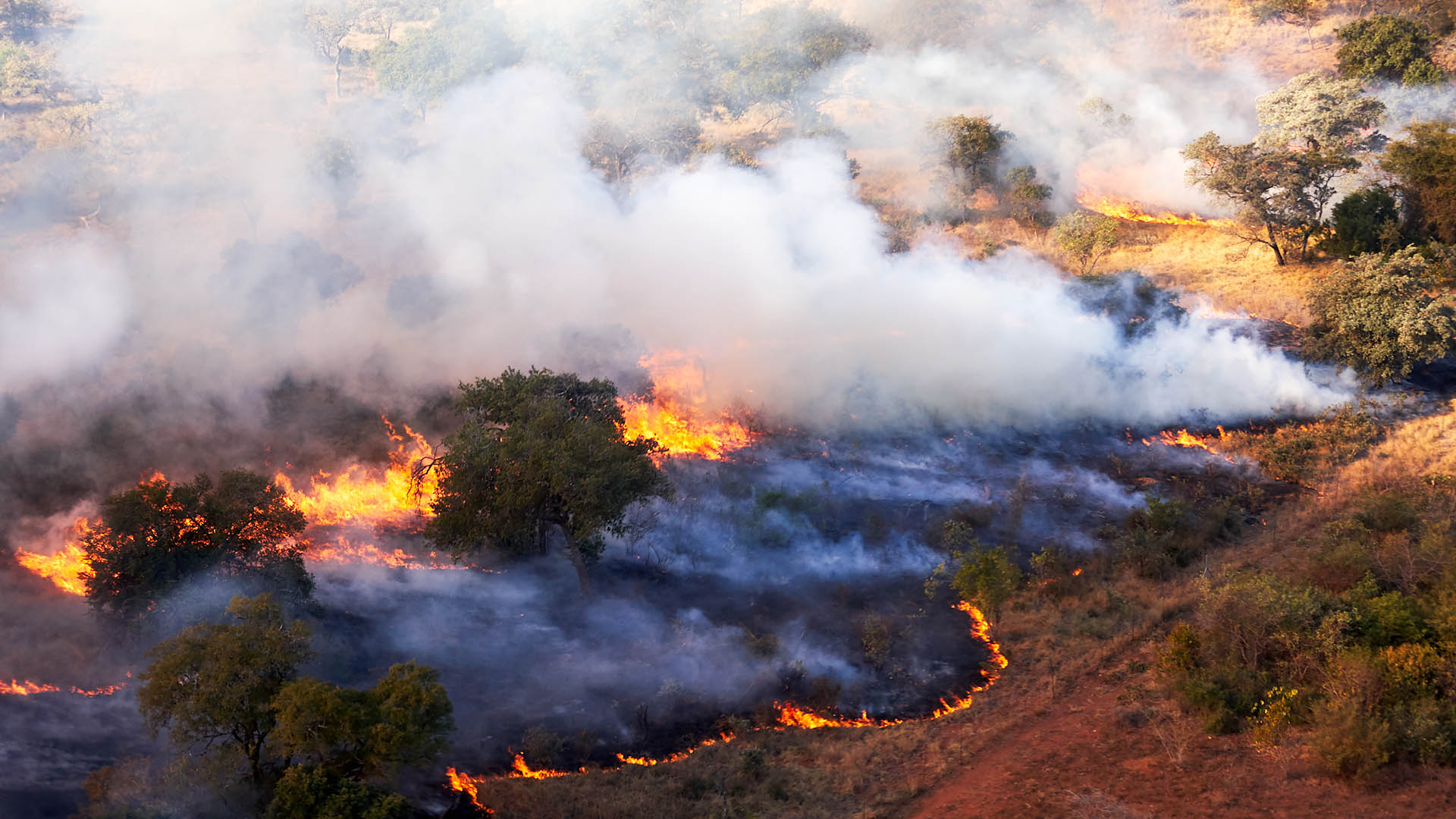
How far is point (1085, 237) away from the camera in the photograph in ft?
117

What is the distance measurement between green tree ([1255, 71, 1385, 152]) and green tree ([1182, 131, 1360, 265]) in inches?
119

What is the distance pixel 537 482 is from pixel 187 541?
7.16 m

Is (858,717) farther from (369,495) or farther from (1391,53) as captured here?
(1391,53)

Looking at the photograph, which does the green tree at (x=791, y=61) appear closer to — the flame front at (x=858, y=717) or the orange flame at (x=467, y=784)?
the flame front at (x=858, y=717)

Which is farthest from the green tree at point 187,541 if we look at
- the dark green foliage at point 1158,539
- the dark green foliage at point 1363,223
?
the dark green foliage at point 1363,223

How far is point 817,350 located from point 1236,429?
12766mm

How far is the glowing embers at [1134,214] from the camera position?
132 feet

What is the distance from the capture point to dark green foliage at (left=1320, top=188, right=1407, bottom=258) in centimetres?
3203

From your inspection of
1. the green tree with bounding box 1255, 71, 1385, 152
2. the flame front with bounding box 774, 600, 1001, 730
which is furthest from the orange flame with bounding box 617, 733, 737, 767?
the green tree with bounding box 1255, 71, 1385, 152

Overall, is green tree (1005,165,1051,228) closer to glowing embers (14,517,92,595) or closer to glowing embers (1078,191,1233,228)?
glowing embers (1078,191,1233,228)

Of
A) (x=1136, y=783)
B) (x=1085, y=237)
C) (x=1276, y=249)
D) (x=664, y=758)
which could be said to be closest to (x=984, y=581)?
(x=1136, y=783)

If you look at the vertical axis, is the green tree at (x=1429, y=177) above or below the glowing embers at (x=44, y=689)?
above

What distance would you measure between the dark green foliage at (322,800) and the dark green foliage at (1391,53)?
51.7m

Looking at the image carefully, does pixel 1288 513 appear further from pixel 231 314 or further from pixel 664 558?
pixel 231 314
